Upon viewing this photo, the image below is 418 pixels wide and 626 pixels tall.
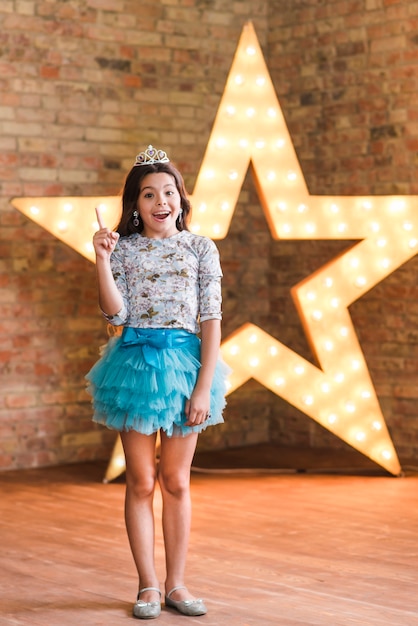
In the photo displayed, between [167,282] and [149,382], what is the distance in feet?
1.07

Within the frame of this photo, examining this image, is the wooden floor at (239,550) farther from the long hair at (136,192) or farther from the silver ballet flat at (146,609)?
the long hair at (136,192)

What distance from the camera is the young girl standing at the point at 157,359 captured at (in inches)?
142

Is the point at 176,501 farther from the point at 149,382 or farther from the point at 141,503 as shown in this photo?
the point at 149,382

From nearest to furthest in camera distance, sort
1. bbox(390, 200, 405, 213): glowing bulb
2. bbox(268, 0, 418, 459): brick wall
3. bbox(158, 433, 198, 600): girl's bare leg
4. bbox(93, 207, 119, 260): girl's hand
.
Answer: bbox(93, 207, 119, 260): girl's hand < bbox(158, 433, 198, 600): girl's bare leg < bbox(390, 200, 405, 213): glowing bulb < bbox(268, 0, 418, 459): brick wall

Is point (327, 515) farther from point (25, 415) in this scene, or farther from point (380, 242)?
point (25, 415)

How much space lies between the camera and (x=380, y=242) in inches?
234

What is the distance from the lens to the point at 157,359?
11.9 ft

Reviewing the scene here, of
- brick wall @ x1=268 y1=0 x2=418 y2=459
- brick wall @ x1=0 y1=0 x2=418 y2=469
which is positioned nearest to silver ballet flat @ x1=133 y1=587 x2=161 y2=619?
brick wall @ x1=0 y1=0 x2=418 y2=469

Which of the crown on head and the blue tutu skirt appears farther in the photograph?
the crown on head

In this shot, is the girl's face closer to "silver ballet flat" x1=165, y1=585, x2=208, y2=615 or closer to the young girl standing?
the young girl standing

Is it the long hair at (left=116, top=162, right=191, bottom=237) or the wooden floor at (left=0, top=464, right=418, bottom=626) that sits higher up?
the long hair at (left=116, top=162, right=191, bottom=237)

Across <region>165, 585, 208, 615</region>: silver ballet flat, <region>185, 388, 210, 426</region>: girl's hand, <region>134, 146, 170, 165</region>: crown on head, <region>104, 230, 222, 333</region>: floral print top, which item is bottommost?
<region>165, 585, 208, 615</region>: silver ballet flat

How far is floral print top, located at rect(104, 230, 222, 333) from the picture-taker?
3688 millimetres

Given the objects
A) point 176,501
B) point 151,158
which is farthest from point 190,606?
point 151,158
